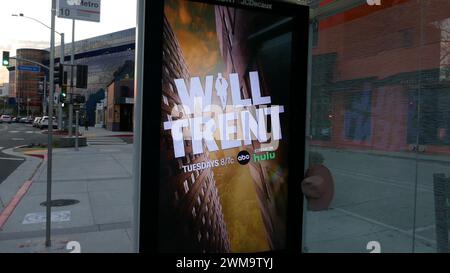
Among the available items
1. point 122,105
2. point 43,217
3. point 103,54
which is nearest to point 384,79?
point 43,217

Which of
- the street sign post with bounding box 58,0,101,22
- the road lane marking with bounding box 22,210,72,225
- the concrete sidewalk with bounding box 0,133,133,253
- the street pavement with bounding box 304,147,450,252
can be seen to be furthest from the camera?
the street sign post with bounding box 58,0,101,22

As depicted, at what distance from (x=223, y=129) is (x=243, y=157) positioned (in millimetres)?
319

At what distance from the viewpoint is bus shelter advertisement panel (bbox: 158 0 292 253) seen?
304 cm

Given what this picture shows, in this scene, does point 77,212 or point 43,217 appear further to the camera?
point 77,212

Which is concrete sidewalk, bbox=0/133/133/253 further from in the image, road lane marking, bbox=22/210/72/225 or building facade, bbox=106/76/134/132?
building facade, bbox=106/76/134/132

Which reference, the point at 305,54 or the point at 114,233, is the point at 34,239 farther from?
the point at 305,54

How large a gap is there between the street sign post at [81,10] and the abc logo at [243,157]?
1735 centimetres

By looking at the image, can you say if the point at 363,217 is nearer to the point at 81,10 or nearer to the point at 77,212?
the point at 77,212

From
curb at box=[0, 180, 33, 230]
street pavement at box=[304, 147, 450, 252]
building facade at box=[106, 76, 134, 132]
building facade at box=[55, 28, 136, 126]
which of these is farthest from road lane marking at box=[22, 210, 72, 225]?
building facade at box=[55, 28, 136, 126]

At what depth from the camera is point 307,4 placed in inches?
140

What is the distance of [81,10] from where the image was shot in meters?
18.6

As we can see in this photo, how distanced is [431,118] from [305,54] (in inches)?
46.6

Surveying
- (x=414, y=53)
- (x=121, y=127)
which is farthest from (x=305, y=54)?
(x=121, y=127)

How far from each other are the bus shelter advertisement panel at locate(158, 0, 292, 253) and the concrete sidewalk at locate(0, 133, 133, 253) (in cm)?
219
